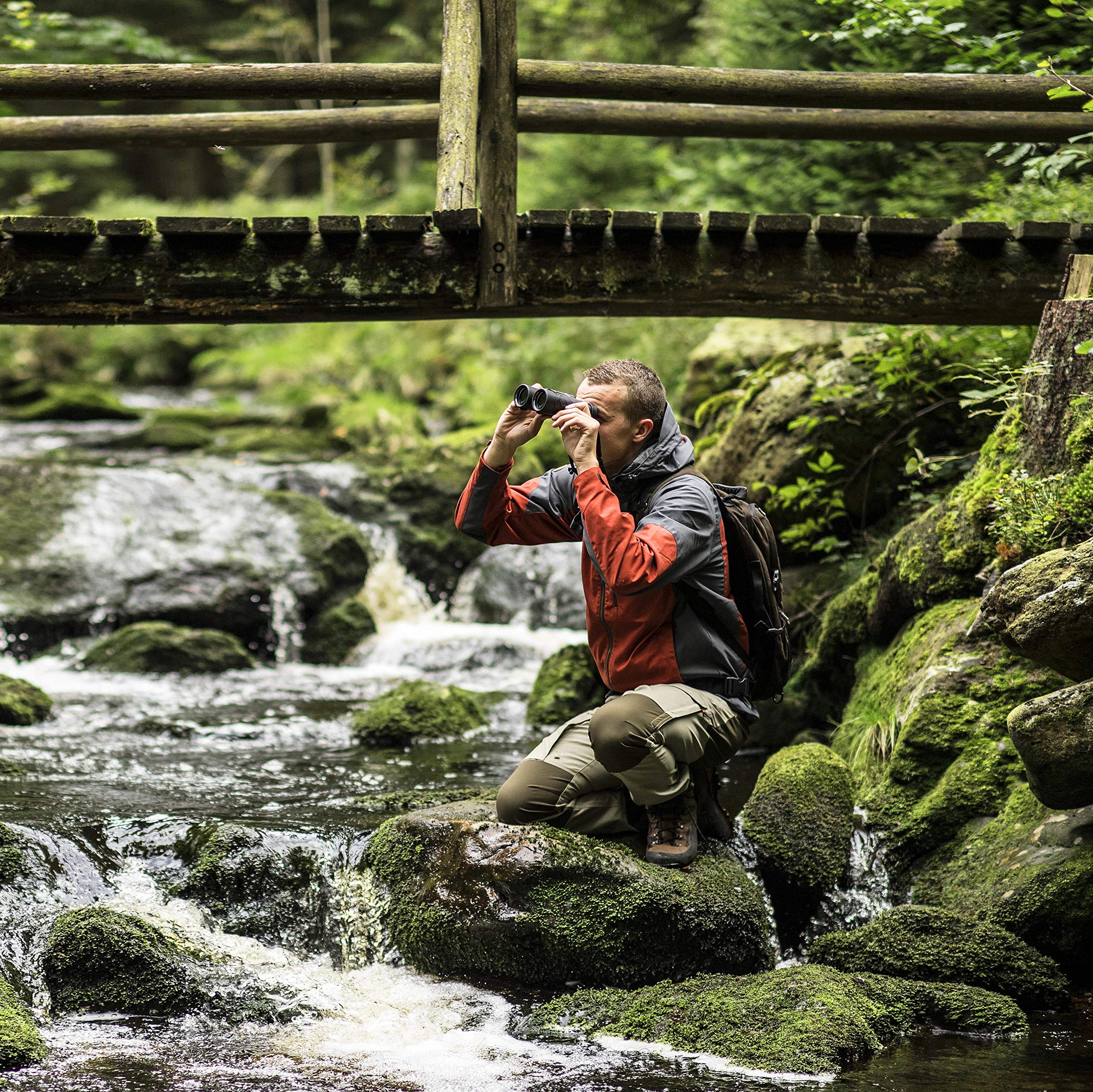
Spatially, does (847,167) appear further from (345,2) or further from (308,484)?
(345,2)

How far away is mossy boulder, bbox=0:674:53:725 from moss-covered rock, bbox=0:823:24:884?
2.89 m

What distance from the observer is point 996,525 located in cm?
491

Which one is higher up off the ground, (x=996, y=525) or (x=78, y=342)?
(x=996, y=525)

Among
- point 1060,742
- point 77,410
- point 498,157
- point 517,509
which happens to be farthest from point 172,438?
point 1060,742

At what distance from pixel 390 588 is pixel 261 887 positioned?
681cm

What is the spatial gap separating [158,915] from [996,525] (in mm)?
3888

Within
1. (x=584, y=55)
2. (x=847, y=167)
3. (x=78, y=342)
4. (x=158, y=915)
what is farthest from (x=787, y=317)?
(x=78, y=342)

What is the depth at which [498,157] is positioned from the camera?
5254mm

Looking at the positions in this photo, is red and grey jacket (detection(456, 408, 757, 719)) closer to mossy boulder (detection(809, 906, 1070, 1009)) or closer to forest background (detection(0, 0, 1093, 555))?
mossy boulder (detection(809, 906, 1070, 1009))

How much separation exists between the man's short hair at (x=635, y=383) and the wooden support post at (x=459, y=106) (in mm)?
1265

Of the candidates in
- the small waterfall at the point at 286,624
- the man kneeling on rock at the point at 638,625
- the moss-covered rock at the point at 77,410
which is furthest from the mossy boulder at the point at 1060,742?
the moss-covered rock at the point at 77,410

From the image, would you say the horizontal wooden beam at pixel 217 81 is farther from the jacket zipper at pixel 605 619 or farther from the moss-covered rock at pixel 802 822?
the moss-covered rock at pixel 802 822

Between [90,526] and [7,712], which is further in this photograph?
[90,526]

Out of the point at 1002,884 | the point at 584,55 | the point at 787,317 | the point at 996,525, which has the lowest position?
the point at 1002,884
